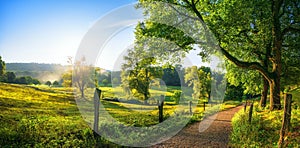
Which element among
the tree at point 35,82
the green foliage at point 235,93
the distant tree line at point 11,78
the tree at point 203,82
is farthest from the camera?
the green foliage at point 235,93

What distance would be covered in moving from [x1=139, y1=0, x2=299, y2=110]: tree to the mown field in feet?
23.4

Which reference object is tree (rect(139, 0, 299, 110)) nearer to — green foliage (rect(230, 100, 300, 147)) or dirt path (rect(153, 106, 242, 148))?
green foliage (rect(230, 100, 300, 147))

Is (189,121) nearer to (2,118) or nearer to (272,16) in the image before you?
(272,16)

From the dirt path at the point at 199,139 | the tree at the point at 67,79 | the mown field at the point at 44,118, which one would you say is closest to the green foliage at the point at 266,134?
the dirt path at the point at 199,139

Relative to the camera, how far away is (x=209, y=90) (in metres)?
30.1

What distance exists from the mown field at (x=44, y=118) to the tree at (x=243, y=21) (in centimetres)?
714

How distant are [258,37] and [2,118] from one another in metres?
16.6

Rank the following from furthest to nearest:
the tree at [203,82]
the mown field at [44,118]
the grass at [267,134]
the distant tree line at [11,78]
Result: the tree at [203,82] < the distant tree line at [11,78] < the grass at [267,134] < the mown field at [44,118]

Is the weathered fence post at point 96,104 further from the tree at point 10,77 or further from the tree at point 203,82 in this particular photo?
the tree at point 203,82

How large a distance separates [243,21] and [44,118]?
44.3 ft

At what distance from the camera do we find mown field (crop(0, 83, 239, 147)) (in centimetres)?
841

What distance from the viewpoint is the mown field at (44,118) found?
8.41 m

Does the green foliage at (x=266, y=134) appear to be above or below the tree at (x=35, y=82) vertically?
below

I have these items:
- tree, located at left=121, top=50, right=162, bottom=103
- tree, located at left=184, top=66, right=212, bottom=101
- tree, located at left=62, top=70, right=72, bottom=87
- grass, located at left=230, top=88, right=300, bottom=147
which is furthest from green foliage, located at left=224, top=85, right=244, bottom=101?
tree, located at left=62, top=70, right=72, bottom=87
